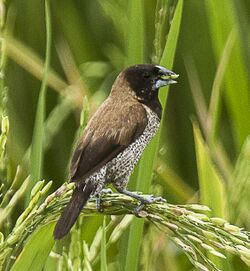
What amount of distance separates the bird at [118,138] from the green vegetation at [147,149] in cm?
3

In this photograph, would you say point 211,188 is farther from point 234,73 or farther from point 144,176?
point 234,73

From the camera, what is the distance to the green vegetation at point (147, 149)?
156 cm

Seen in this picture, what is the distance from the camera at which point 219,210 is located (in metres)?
1.93

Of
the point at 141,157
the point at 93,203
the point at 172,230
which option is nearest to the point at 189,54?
the point at 141,157

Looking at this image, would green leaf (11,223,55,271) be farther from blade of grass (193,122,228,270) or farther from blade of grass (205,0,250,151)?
blade of grass (205,0,250,151)

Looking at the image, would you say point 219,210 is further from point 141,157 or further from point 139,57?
point 139,57

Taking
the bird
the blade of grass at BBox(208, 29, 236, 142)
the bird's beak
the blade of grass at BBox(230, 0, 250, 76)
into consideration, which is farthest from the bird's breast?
the blade of grass at BBox(230, 0, 250, 76)

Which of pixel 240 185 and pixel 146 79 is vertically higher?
pixel 146 79

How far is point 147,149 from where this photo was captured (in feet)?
6.34

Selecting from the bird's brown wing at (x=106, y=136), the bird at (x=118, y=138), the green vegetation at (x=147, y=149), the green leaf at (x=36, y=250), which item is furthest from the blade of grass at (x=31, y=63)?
the green leaf at (x=36, y=250)

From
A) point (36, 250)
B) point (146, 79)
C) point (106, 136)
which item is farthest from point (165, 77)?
point (36, 250)

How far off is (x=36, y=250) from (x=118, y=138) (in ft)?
0.99

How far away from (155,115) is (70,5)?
4.47 feet

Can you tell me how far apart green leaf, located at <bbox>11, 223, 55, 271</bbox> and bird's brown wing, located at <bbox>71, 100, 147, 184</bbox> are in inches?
4.2
